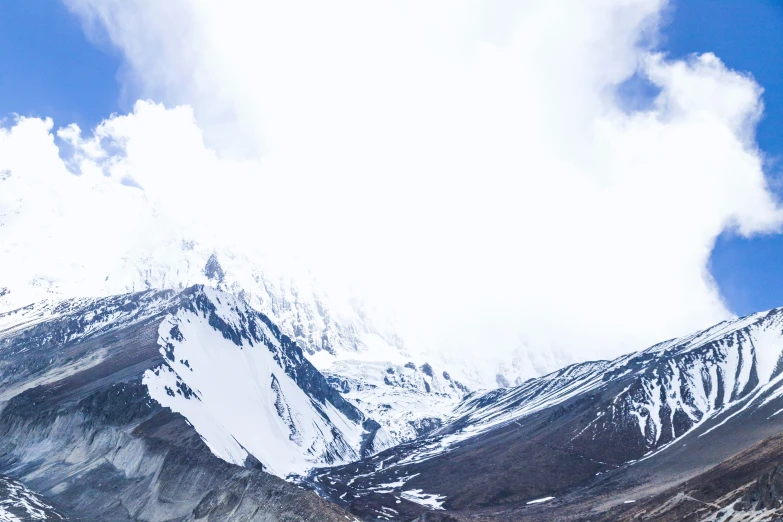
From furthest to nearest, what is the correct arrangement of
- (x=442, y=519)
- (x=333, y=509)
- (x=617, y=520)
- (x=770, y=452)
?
(x=442, y=519), (x=617, y=520), (x=770, y=452), (x=333, y=509)

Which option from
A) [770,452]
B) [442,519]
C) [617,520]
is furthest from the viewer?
[442,519]

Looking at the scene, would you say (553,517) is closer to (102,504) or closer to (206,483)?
(206,483)

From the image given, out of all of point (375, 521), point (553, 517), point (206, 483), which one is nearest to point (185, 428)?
point (206, 483)

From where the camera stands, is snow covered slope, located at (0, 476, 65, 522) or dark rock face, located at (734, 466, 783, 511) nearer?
dark rock face, located at (734, 466, 783, 511)

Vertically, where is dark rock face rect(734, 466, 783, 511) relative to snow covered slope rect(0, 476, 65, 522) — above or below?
below

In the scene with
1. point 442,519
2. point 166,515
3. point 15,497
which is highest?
point 15,497

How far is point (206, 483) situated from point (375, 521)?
52560 mm

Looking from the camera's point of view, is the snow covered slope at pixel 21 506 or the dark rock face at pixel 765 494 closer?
the dark rock face at pixel 765 494

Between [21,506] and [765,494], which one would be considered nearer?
[765,494]

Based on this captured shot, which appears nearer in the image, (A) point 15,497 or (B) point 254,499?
(B) point 254,499

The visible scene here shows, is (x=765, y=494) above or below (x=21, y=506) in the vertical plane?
below

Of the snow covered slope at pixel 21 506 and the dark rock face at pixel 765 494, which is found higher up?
the snow covered slope at pixel 21 506

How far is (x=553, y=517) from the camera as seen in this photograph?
19250 centimetres

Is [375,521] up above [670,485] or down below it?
above
